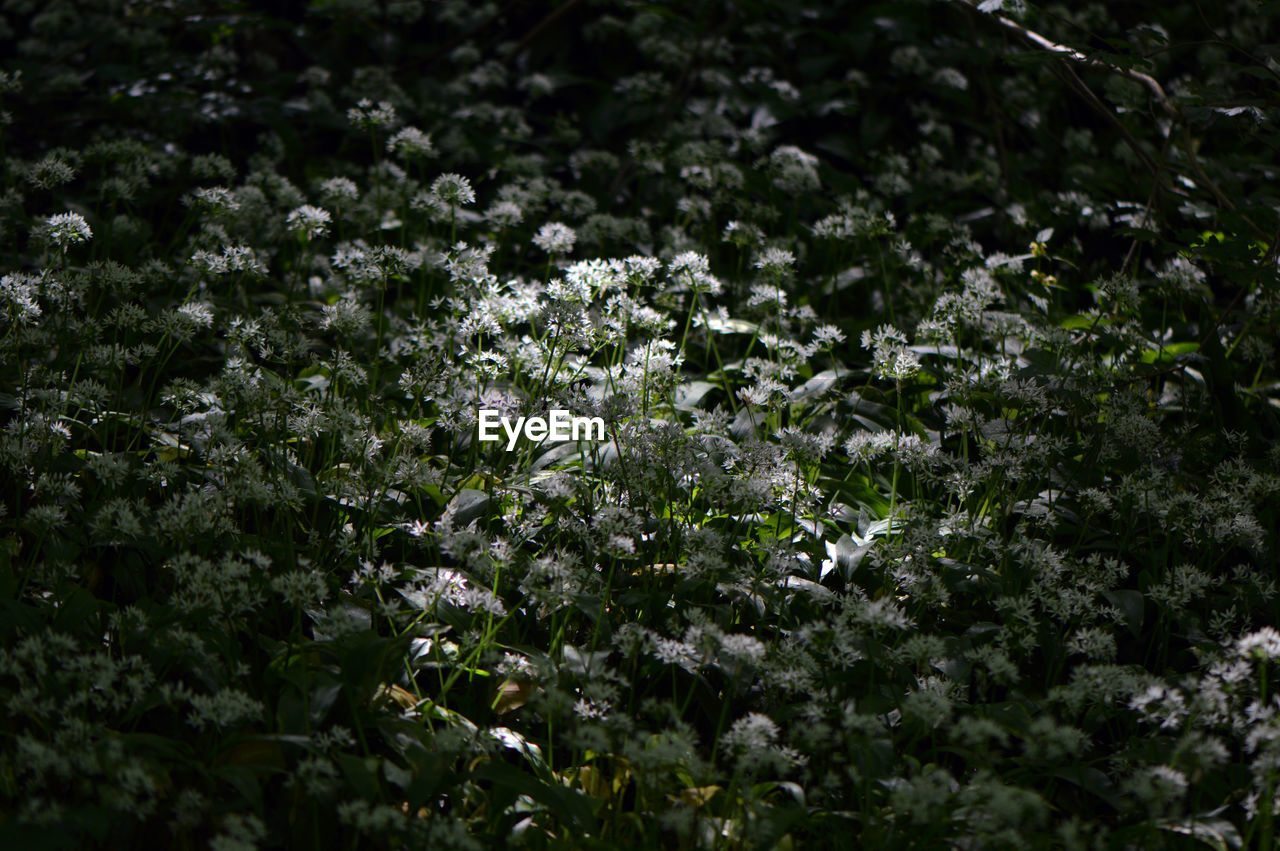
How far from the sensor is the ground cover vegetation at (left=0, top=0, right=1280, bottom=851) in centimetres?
198

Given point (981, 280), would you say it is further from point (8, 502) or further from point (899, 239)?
point (8, 502)

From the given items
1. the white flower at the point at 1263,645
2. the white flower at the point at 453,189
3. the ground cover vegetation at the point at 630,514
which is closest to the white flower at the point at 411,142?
the ground cover vegetation at the point at 630,514

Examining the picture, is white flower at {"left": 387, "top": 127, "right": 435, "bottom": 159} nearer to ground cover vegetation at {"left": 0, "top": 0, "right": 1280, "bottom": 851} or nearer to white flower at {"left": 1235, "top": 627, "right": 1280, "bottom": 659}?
ground cover vegetation at {"left": 0, "top": 0, "right": 1280, "bottom": 851}

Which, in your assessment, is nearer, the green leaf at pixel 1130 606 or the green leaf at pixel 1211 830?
the green leaf at pixel 1211 830

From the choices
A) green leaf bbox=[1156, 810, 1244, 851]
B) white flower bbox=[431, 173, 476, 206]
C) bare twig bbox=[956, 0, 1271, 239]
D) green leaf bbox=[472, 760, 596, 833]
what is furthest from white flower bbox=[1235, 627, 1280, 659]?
white flower bbox=[431, 173, 476, 206]

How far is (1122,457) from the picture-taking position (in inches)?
124

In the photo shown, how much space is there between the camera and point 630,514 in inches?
99.0

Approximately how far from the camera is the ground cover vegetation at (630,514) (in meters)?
1.98

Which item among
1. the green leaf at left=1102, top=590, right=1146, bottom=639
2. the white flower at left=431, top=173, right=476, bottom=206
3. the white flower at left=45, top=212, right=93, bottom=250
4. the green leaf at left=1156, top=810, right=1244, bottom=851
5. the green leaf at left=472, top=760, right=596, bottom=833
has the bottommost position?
the green leaf at left=1102, top=590, right=1146, bottom=639

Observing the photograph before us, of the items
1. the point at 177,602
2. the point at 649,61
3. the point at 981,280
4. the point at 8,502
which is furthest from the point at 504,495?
the point at 649,61

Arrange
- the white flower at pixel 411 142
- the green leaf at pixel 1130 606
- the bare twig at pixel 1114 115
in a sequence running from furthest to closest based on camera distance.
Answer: the white flower at pixel 411 142, the bare twig at pixel 1114 115, the green leaf at pixel 1130 606

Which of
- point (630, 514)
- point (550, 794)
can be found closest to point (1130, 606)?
point (630, 514)

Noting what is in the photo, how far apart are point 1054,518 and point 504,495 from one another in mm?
1555

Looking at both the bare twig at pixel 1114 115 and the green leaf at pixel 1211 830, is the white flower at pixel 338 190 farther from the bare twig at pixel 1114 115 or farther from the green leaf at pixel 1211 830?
the green leaf at pixel 1211 830
